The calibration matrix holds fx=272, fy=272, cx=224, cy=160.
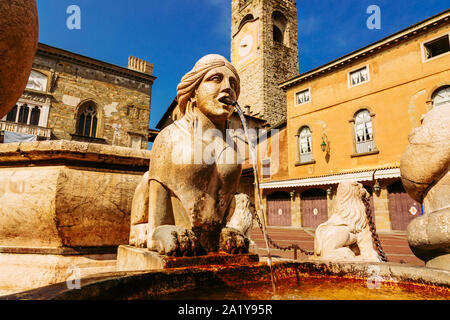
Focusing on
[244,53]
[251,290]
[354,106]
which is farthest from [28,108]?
[251,290]

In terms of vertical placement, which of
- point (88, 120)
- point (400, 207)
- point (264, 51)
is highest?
point (264, 51)

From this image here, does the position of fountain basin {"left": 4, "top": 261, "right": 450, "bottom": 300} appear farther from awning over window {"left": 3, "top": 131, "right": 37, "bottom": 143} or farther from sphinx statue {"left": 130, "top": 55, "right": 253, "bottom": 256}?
awning over window {"left": 3, "top": 131, "right": 37, "bottom": 143}

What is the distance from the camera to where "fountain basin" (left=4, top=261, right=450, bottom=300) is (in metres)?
1.16

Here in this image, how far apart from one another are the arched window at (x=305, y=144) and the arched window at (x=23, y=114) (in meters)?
19.7

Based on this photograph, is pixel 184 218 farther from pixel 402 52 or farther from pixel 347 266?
pixel 402 52

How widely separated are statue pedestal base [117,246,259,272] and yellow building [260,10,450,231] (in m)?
13.1

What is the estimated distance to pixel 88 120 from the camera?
878 inches

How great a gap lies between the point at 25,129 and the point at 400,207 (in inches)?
934

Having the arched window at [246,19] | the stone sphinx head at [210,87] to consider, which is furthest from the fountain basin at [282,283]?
the arched window at [246,19]

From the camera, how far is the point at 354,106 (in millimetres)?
15867

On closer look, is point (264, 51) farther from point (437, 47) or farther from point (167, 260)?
point (167, 260)

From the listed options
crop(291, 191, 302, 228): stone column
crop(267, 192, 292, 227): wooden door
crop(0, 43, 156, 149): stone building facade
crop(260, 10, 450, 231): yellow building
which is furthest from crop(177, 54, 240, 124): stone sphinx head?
crop(0, 43, 156, 149): stone building facade

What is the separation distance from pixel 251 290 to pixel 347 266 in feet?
2.40

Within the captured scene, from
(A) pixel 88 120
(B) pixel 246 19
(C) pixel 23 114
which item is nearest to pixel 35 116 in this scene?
(C) pixel 23 114
